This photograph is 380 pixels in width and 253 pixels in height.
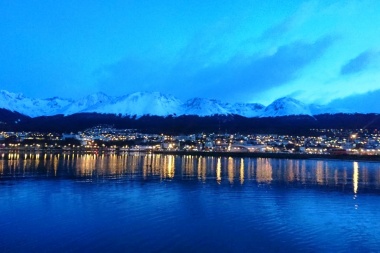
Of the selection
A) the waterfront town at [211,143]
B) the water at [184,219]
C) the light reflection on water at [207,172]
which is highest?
the waterfront town at [211,143]

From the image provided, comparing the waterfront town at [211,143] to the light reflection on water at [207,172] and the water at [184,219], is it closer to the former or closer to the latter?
the light reflection on water at [207,172]

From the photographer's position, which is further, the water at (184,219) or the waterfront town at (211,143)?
the waterfront town at (211,143)

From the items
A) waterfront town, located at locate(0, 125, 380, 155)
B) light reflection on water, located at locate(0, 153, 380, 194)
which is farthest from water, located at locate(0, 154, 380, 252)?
waterfront town, located at locate(0, 125, 380, 155)

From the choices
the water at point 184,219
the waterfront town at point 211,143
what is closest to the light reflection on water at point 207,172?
the water at point 184,219

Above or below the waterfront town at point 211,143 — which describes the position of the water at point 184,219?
below

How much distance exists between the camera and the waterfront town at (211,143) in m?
79.9

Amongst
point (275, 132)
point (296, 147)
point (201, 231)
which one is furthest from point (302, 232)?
point (275, 132)

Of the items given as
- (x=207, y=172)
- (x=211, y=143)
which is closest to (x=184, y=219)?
(x=207, y=172)

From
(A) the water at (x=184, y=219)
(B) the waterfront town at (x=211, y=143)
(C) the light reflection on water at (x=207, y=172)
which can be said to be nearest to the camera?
(A) the water at (x=184, y=219)

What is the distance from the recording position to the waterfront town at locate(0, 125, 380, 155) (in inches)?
3145

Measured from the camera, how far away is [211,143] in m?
91.2

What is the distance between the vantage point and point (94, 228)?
959 cm

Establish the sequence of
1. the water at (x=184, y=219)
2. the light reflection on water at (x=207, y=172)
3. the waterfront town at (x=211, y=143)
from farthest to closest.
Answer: the waterfront town at (x=211, y=143), the light reflection on water at (x=207, y=172), the water at (x=184, y=219)

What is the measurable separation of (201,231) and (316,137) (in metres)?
92.0
